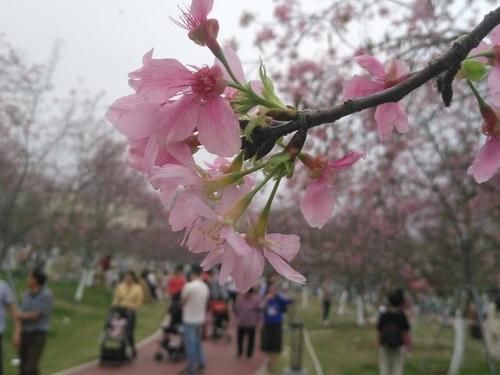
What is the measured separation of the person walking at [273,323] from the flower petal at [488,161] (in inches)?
364

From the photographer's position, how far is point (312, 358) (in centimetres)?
1240

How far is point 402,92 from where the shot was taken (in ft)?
3.29

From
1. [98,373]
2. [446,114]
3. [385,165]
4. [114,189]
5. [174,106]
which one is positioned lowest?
[98,373]

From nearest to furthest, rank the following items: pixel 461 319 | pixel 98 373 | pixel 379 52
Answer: pixel 379 52, pixel 98 373, pixel 461 319

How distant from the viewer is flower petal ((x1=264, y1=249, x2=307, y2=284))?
39.0 inches

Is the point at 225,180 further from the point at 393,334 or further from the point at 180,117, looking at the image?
the point at 393,334

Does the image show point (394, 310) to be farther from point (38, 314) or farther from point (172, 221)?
point (172, 221)

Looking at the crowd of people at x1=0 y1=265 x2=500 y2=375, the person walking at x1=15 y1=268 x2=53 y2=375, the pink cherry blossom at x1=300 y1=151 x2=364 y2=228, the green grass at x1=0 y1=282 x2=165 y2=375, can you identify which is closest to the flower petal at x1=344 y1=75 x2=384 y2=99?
the pink cherry blossom at x1=300 y1=151 x2=364 y2=228

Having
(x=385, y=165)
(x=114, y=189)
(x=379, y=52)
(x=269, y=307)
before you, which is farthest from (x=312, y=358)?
(x=114, y=189)

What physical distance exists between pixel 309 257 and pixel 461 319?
9943 millimetres

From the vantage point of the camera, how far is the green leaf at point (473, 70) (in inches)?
40.6

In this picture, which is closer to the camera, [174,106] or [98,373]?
[174,106]

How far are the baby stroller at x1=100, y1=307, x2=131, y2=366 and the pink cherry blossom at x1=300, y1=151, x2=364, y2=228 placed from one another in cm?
920

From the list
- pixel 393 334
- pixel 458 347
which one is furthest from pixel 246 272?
pixel 458 347
